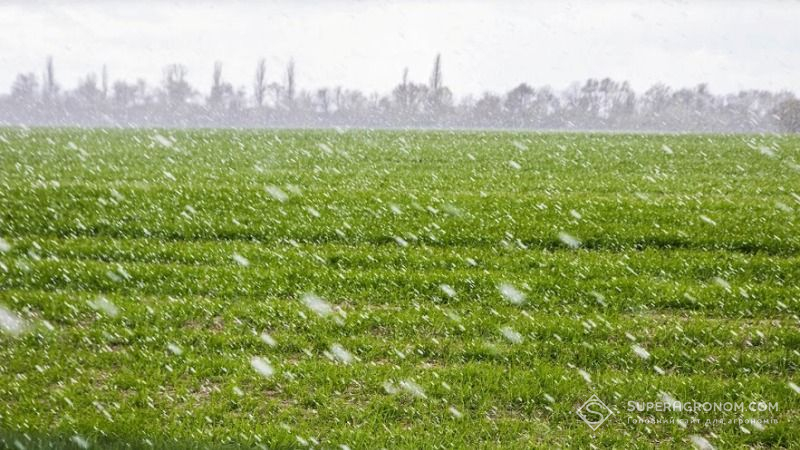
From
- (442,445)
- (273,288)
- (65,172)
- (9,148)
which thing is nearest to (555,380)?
(442,445)

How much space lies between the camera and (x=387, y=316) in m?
6.17

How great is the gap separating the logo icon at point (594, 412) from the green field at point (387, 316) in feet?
0.23

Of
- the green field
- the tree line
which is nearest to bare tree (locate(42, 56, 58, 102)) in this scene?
the tree line

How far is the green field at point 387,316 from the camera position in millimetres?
4168

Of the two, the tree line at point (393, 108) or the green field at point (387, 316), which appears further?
the tree line at point (393, 108)

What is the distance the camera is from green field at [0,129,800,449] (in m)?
4.17

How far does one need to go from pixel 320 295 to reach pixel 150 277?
249 cm

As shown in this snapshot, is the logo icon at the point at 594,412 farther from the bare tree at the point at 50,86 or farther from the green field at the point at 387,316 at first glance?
the bare tree at the point at 50,86

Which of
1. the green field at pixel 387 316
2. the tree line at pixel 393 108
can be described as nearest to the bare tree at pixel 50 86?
the tree line at pixel 393 108

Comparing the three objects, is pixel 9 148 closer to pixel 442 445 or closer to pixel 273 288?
pixel 273 288

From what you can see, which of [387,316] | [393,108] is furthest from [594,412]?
[393,108]

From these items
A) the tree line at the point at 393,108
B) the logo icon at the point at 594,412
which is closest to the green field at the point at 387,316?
the logo icon at the point at 594,412

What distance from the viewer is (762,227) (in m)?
9.59

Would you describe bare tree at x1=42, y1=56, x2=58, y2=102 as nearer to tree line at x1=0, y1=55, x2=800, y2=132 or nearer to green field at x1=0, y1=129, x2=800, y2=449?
tree line at x1=0, y1=55, x2=800, y2=132
